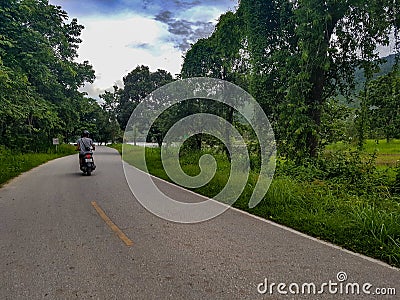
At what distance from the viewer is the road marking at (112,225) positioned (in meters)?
5.12

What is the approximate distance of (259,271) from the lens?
12.9ft

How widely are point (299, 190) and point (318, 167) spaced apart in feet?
13.5

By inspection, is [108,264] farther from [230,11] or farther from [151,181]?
[230,11]

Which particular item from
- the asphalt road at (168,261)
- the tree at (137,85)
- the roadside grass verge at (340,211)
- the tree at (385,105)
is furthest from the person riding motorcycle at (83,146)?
the tree at (137,85)

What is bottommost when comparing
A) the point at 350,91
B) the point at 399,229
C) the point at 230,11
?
the point at 399,229

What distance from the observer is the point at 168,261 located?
4.27 m

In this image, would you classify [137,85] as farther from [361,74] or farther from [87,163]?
[361,74]

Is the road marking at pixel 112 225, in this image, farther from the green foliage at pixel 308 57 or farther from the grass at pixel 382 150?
the grass at pixel 382 150

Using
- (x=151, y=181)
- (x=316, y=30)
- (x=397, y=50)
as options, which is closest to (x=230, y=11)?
(x=316, y=30)

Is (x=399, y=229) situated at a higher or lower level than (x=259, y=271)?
higher

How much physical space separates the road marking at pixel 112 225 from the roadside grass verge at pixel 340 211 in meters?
2.87

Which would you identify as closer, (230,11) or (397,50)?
(397,50)

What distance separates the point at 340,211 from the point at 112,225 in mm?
4322

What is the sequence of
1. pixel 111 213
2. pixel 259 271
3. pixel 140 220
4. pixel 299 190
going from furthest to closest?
pixel 299 190, pixel 111 213, pixel 140 220, pixel 259 271
